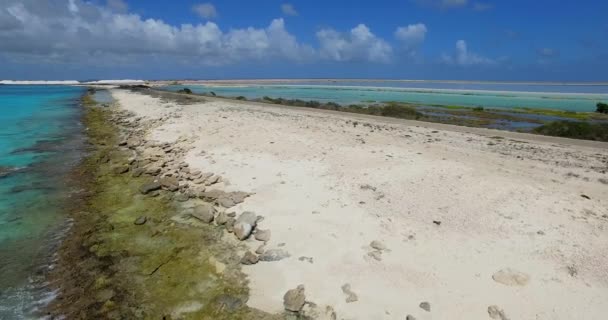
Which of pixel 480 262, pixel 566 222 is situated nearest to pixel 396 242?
pixel 480 262

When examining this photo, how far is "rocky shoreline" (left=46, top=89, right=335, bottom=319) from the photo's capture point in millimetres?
5500

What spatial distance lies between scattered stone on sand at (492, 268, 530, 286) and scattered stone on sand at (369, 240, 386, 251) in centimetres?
178

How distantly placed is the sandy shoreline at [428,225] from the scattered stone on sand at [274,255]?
10cm

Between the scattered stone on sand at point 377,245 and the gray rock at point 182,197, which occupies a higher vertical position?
the scattered stone on sand at point 377,245

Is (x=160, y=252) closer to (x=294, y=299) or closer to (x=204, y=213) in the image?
(x=204, y=213)

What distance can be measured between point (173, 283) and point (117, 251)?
1.89 m

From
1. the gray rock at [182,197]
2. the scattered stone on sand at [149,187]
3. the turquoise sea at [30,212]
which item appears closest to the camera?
the turquoise sea at [30,212]

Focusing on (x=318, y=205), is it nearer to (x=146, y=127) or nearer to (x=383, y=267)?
(x=383, y=267)

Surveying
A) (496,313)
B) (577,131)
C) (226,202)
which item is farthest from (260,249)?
(577,131)

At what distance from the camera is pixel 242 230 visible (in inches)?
291

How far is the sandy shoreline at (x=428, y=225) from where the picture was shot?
17.5 feet

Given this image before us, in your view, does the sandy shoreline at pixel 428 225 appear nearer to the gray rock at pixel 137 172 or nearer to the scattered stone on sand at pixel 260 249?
the scattered stone on sand at pixel 260 249

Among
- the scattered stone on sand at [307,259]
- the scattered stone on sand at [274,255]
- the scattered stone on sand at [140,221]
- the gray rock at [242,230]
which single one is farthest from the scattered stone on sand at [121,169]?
the scattered stone on sand at [307,259]

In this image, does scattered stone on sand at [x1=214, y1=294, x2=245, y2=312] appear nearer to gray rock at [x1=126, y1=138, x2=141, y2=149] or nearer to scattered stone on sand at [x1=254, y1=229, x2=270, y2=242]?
scattered stone on sand at [x1=254, y1=229, x2=270, y2=242]
